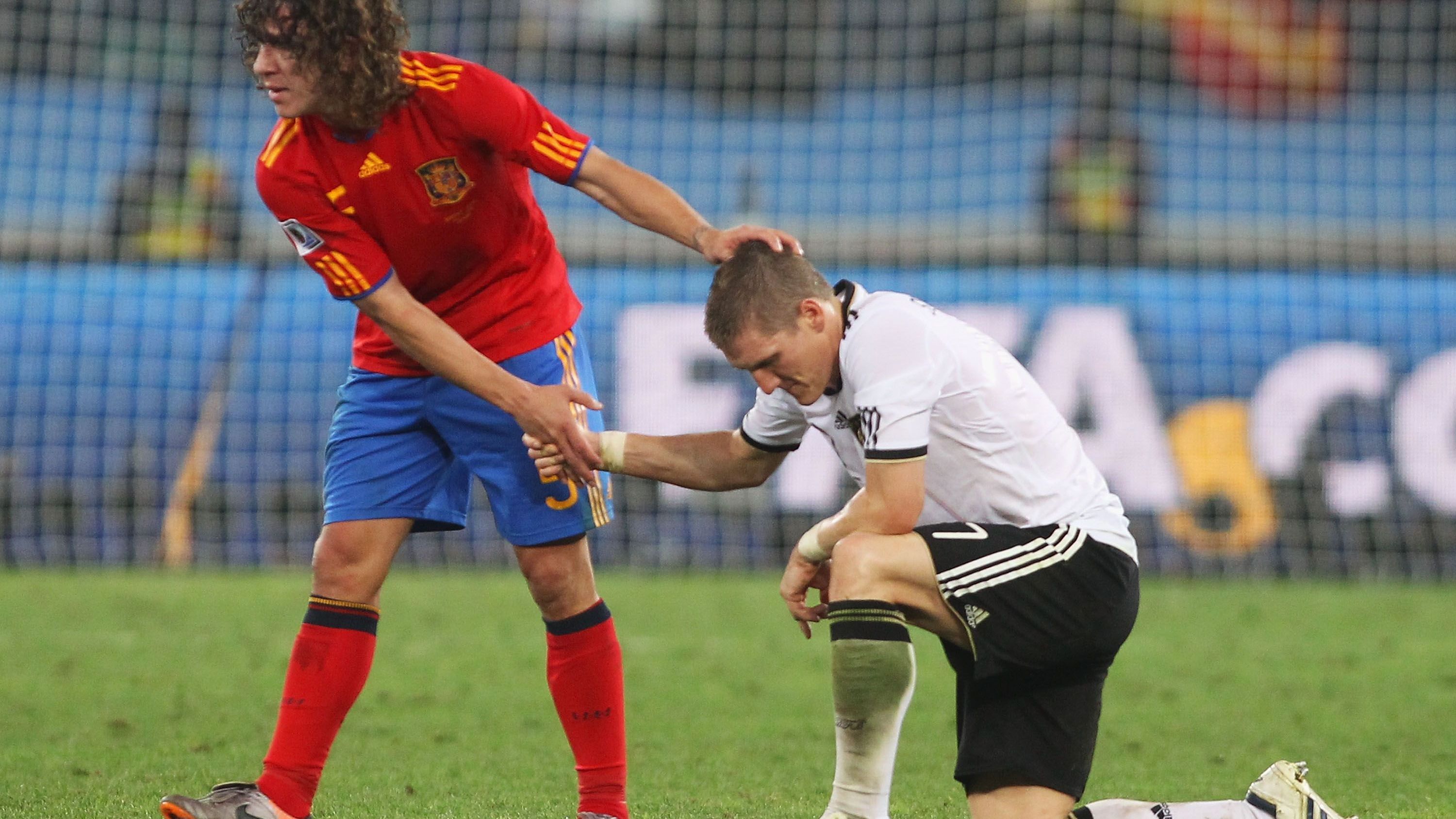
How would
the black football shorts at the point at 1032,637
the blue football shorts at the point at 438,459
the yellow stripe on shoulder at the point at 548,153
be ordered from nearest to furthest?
the black football shorts at the point at 1032,637, the yellow stripe on shoulder at the point at 548,153, the blue football shorts at the point at 438,459

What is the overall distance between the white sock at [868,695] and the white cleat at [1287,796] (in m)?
0.85

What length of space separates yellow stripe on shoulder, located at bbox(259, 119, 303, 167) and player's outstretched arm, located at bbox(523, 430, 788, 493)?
0.84 meters

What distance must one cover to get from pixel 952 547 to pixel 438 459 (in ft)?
4.10

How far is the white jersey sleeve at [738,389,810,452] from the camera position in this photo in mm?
3402

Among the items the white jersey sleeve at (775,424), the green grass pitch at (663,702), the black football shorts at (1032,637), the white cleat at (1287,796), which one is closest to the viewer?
the black football shorts at (1032,637)

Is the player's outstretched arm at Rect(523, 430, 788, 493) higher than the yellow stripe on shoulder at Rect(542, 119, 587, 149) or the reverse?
the reverse

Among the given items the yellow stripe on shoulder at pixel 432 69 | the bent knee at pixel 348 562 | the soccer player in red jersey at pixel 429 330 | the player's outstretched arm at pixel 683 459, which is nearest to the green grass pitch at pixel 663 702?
the soccer player in red jersey at pixel 429 330

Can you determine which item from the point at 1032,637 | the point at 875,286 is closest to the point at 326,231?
the point at 1032,637

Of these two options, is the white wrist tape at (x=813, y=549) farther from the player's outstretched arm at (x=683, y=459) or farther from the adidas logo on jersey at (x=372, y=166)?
the adidas logo on jersey at (x=372, y=166)

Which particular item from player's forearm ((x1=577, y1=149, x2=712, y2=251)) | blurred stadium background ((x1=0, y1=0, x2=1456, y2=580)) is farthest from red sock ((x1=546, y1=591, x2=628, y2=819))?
blurred stadium background ((x1=0, y1=0, x2=1456, y2=580))

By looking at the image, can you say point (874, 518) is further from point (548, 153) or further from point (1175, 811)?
point (548, 153)

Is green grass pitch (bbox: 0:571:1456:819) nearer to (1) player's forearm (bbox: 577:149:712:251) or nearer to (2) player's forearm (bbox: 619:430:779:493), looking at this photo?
(2) player's forearm (bbox: 619:430:779:493)

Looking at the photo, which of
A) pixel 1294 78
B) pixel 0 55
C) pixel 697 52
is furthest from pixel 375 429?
pixel 1294 78

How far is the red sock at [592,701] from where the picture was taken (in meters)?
3.64
